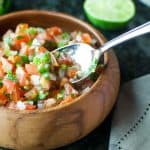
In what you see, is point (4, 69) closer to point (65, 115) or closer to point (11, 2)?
point (65, 115)

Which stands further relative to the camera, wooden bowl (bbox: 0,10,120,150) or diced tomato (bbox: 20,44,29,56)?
diced tomato (bbox: 20,44,29,56)

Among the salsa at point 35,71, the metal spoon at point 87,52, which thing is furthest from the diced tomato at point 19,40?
the metal spoon at point 87,52

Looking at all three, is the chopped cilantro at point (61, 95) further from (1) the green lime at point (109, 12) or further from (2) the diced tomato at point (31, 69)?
(1) the green lime at point (109, 12)

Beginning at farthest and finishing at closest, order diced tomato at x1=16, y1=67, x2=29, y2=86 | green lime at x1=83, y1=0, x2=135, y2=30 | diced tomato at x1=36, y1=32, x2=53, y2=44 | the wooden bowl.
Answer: green lime at x1=83, y1=0, x2=135, y2=30, diced tomato at x1=36, y1=32, x2=53, y2=44, diced tomato at x1=16, y1=67, x2=29, y2=86, the wooden bowl

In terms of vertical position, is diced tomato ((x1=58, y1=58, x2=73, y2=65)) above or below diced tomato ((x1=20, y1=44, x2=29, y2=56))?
below

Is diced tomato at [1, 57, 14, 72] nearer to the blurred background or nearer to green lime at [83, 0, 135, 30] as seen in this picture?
the blurred background

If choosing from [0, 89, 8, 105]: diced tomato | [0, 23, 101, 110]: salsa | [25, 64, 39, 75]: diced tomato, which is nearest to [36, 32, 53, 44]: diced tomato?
[0, 23, 101, 110]: salsa

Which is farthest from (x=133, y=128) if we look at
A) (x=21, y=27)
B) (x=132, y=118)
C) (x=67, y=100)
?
(x=21, y=27)

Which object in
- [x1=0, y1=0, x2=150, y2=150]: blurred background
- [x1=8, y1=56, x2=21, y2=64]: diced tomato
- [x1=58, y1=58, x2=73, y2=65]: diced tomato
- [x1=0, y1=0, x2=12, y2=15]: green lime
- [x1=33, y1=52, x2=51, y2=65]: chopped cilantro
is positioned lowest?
[x1=0, y1=0, x2=150, y2=150]: blurred background

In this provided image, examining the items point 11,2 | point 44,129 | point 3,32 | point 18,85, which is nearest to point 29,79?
point 18,85
